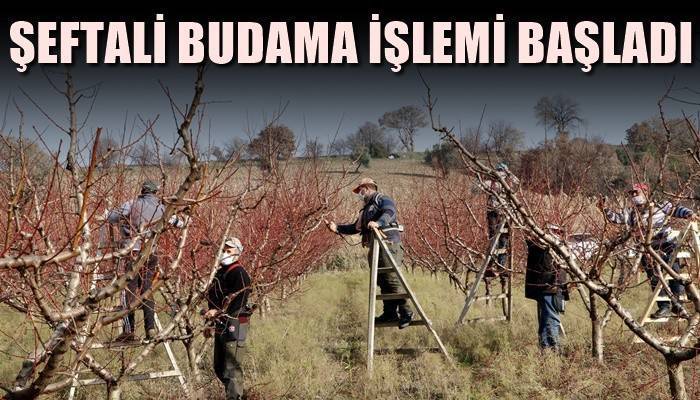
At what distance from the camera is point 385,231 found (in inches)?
208

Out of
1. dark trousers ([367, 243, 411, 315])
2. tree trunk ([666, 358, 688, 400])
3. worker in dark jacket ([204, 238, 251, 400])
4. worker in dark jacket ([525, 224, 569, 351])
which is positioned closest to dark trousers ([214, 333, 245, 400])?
worker in dark jacket ([204, 238, 251, 400])

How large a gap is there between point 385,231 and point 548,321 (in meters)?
1.87

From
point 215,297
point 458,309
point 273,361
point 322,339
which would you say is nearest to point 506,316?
point 458,309

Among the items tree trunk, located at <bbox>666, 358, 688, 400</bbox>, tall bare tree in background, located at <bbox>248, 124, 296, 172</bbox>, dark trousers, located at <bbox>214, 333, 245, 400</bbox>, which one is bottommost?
dark trousers, located at <bbox>214, 333, 245, 400</bbox>

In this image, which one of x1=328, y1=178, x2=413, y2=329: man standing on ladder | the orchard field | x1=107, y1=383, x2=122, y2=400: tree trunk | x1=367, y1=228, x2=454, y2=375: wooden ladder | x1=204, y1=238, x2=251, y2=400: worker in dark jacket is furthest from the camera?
x1=328, y1=178, x2=413, y2=329: man standing on ladder

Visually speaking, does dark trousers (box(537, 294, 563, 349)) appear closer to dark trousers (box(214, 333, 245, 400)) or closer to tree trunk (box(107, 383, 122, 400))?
dark trousers (box(214, 333, 245, 400))

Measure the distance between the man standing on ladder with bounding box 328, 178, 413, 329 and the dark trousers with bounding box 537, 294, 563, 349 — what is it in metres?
1.34

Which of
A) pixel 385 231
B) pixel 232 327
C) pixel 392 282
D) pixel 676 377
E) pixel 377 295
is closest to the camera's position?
pixel 676 377

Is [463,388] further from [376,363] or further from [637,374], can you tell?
[637,374]

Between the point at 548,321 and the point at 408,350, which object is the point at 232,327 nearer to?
the point at 408,350

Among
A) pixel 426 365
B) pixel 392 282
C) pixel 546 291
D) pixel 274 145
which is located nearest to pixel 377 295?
pixel 392 282

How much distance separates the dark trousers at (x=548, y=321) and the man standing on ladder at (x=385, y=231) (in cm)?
134

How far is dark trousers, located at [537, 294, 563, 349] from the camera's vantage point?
5.08 m

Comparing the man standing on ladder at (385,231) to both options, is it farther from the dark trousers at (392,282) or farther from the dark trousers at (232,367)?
the dark trousers at (232,367)
